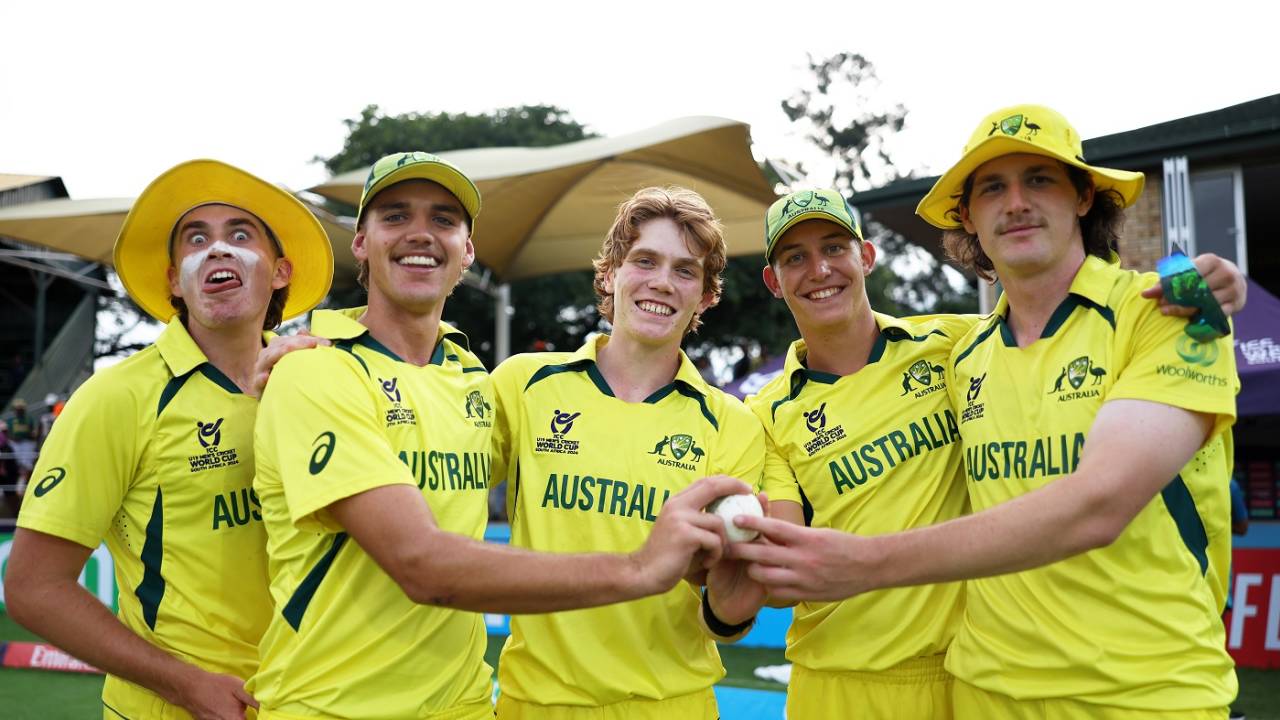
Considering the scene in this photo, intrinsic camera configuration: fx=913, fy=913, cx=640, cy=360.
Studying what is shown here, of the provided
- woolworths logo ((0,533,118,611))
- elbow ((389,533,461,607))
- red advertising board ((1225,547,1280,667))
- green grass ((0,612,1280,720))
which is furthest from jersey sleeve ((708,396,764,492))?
woolworths logo ((0,533,118,611))

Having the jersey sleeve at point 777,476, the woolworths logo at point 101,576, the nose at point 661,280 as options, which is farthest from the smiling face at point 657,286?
the woolworths logo at point 101,576

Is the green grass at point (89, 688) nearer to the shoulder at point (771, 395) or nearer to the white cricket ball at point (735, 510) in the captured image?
the shoulder at point (771, 395)

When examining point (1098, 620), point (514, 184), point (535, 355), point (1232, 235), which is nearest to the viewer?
point (1098, 620)

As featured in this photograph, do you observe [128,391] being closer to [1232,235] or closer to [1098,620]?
[1098,620]

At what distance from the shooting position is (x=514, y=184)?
15.0m

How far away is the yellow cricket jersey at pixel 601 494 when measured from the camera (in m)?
2.97

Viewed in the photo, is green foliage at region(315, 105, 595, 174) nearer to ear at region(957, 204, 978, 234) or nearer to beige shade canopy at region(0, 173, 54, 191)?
beige shade canopy at region(0, 173, 54, 191)

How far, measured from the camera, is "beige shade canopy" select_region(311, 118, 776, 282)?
13.9 meters

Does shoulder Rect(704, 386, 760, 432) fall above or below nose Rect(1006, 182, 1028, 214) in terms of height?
below

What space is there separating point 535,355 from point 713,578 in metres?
1.07

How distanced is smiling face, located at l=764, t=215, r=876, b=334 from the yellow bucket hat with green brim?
1.66 feet

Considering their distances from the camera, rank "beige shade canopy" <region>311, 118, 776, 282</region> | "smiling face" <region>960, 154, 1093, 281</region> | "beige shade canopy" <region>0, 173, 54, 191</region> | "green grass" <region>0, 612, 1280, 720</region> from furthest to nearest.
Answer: "beige shade canopy" <region>0, 173, 54, 191</region>, "beige shade canopy" <region>311, 118, 776, 282</region>, "green grass" <region>0, 612, 1280, 720</region>, "smiling face" <region>960, 154, 1093, 281</region>

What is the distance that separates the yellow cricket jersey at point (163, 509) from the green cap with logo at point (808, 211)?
6.79 feet

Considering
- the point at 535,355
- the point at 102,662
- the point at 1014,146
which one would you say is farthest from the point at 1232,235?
the point at 102,662
